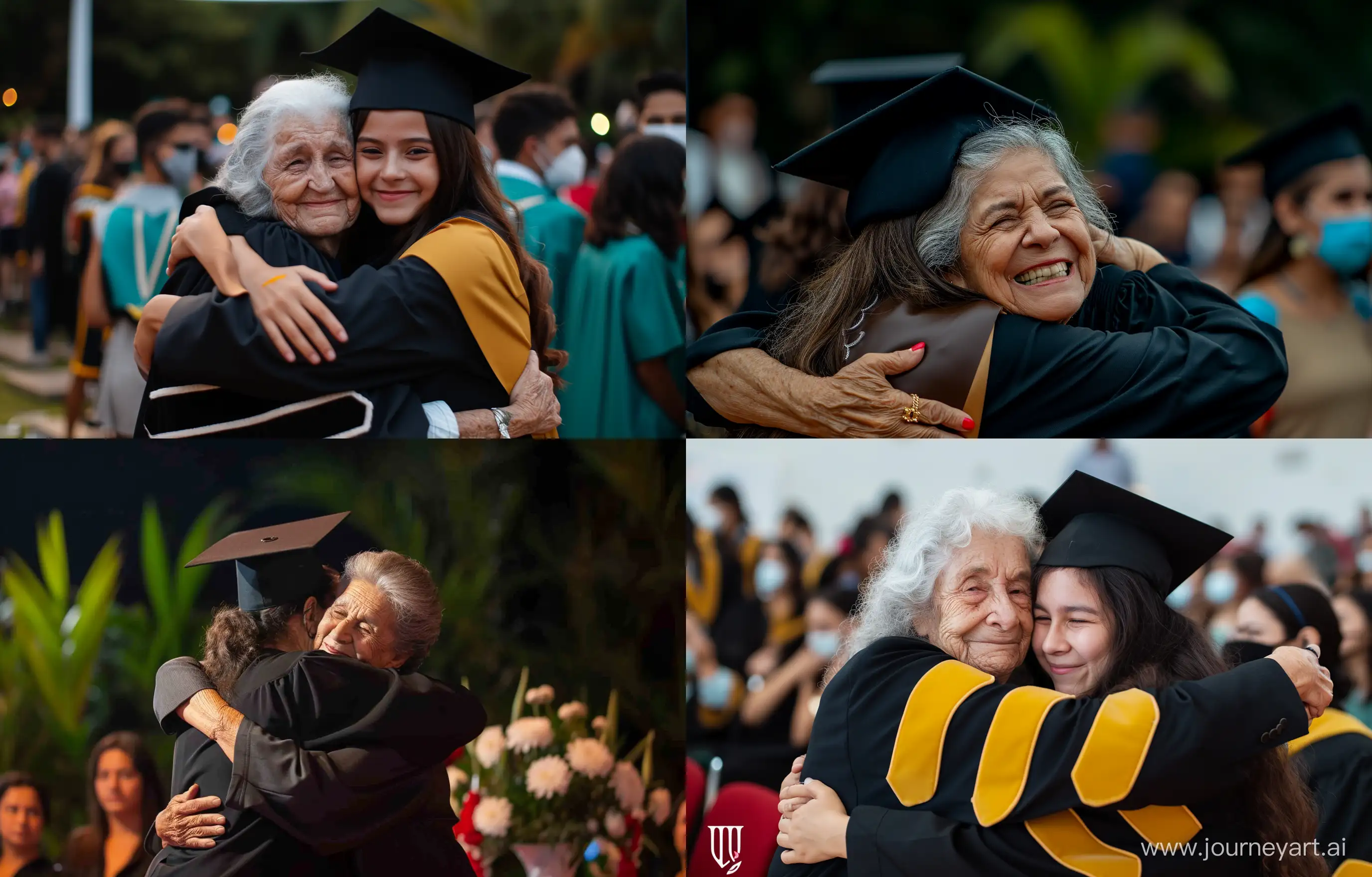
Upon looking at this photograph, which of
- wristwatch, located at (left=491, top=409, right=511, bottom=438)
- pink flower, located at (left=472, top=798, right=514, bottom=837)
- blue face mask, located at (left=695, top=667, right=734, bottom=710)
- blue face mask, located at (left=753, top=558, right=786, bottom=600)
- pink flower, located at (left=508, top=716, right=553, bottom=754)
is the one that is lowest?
pink flower, located at (left=472, top=798, right=514, bottom=837)

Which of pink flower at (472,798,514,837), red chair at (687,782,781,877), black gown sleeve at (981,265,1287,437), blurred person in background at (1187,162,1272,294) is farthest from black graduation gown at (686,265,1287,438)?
pink flower at (472,798,514,837)

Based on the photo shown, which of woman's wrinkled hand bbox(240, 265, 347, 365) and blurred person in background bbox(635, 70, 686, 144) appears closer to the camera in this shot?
woman's wrinkled hand bbox(240, 265, 347, 365)

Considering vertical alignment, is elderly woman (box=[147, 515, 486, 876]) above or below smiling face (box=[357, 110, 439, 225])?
below

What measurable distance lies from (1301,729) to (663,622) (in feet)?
5.85

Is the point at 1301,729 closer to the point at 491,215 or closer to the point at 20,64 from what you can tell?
the point at 491,215

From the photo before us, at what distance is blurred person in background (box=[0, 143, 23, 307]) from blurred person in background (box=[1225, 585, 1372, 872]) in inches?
148

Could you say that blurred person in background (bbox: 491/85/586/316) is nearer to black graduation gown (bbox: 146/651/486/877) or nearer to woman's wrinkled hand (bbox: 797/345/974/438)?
woman's wrinkled hand (bbox: 797/345/974/438)

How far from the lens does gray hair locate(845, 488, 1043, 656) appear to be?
348 centimetres

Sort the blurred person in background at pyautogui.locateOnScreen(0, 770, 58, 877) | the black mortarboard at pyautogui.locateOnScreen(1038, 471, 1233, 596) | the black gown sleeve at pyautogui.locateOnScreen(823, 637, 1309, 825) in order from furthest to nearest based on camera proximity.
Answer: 1. the blurred person in background at pyautogui.locateOnScreen(0, 770, 58, 877)
2. the black mortarboard at pyautogui.locateOnScreen(1038, 471, 1233, 596)
3. the black gown sleeve at pyautogui.locateOnScreen(823, 637, 1309, 825)

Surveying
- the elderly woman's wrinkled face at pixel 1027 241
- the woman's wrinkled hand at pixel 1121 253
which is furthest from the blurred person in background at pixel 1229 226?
the elderly woman's wrinkled face at pixel 1027 241

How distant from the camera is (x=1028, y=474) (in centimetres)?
356

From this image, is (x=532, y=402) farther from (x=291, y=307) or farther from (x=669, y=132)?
(x=669, y=132)

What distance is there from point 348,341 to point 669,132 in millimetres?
1156

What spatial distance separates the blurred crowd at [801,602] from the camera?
3543 mm
